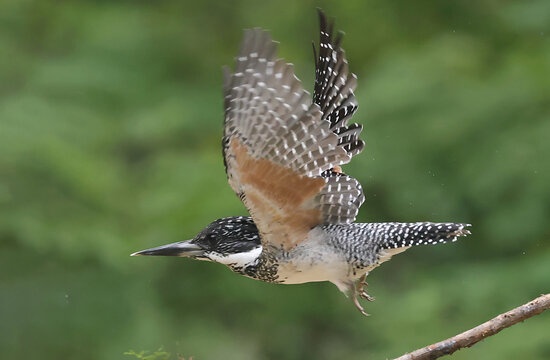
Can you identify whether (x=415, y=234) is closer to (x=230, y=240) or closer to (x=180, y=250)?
(x=230, y=240)

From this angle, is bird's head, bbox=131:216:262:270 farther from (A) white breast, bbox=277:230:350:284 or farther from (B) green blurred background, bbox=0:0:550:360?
(B) green blurred background, bbox=0:0:550:360

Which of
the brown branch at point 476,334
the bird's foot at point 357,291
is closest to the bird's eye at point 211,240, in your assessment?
the bird's foot at point 357,291

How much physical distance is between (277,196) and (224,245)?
52 centimetres

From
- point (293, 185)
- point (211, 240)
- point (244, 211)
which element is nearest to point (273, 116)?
point (293, 185)

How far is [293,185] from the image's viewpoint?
12.2 feet

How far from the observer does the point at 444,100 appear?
20.4 ft

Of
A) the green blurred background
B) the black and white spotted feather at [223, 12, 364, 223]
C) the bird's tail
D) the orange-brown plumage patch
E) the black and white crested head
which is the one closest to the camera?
the black and white spotted feather at [223, 12, 364, 223]

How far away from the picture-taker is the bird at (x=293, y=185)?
11.2 ft

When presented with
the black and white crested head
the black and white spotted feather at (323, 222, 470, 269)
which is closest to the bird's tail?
the black and white spotted feather at (323, 222, 470, 269)

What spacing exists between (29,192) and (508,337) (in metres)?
3.28

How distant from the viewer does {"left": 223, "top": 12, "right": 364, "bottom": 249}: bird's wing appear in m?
3.35

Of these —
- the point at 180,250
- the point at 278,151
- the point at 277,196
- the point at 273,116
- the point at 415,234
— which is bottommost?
the point at 180,250

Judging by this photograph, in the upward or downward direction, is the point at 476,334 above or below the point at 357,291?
above

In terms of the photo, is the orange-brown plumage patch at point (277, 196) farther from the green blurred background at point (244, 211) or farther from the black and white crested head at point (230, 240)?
the green blurred background at point (244, 211)
